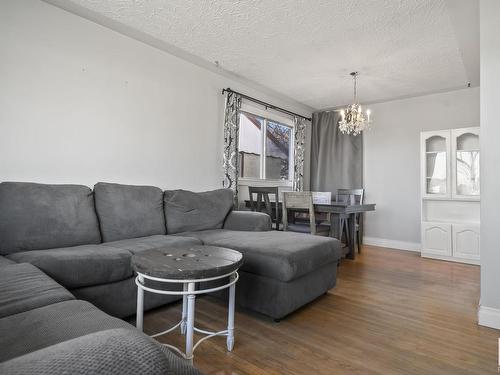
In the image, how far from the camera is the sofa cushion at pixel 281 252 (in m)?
2.02

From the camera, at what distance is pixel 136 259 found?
5.12ft

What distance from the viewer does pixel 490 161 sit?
6.82 ft

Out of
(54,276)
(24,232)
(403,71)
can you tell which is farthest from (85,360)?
(403,71)

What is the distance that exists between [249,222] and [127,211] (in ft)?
4.03

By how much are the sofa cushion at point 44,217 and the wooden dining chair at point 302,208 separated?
2.08m

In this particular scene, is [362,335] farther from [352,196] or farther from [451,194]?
[451,194]

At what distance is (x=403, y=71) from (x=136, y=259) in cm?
382

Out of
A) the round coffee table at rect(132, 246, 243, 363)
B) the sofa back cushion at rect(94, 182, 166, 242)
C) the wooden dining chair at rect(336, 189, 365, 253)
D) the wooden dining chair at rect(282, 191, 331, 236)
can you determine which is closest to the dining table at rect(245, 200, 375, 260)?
the wooden dining chair at rect(282, 191, 331, 236)

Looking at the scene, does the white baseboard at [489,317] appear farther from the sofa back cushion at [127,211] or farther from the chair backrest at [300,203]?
the sofa back cushion at [127,211]

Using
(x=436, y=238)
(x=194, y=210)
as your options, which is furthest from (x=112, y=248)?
(x=436, y=238)

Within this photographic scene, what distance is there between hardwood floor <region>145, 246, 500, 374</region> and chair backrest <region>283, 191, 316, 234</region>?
31.7 inches

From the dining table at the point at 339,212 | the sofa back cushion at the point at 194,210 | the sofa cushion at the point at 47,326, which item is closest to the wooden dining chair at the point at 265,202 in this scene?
the dining table at the point at 339,212

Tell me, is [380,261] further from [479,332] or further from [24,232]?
[24,232]

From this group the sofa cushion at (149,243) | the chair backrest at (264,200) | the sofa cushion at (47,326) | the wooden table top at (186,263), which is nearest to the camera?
the sofa cushion at (47,326)
